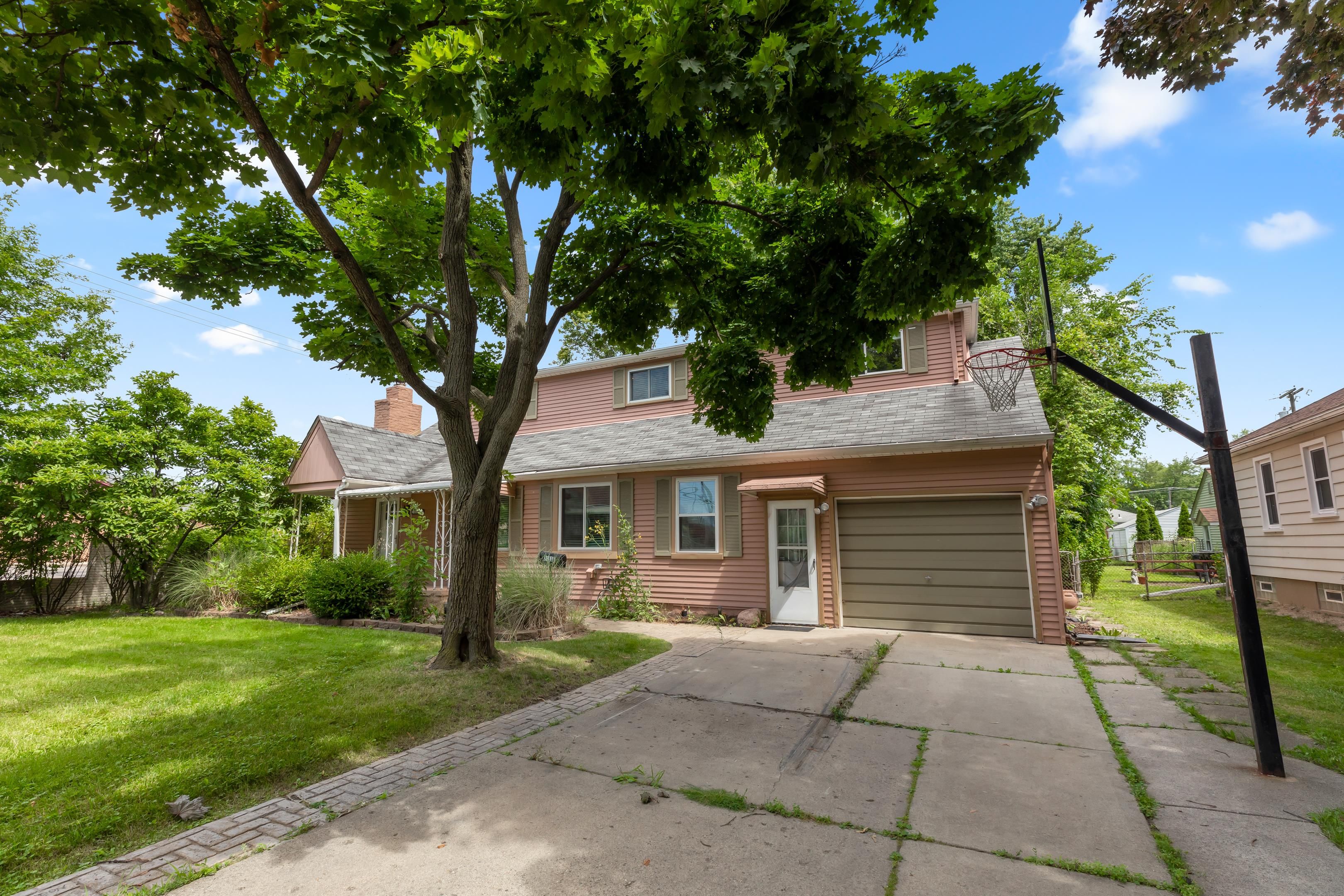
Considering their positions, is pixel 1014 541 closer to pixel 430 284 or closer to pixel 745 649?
pixel 745 649

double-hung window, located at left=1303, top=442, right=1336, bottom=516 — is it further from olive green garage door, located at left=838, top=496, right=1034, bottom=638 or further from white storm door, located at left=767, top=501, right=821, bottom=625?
white storm door, located at left=767, top=501, right=821, bottom=625

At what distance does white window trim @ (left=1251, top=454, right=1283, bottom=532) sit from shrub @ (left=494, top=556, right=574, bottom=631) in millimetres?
14081

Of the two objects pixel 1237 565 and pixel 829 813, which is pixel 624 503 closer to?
pixel 829 813

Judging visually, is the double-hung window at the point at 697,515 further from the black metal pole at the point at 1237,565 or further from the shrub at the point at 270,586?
the black metal pole at the point at 1237,565

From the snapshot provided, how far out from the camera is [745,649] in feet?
27.7

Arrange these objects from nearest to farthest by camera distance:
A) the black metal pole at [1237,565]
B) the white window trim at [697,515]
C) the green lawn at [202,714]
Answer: the green lawn at [202,714] → the black metal pole at [1237,565] → the white window trim at [697,515]

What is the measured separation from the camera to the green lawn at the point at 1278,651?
5062 millimetres

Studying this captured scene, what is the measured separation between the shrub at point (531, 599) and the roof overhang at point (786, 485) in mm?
3468

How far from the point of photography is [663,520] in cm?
1190

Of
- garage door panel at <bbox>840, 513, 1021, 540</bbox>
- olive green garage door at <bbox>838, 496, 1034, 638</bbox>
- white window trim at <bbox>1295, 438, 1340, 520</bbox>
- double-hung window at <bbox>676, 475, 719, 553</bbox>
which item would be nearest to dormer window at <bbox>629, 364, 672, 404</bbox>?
double-hung window at <bbox>676, 475, 719, 553</bbox>

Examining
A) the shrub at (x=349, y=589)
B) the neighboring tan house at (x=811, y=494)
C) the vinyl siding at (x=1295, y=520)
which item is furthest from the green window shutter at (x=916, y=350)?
the shrub at (x=349, y=589)

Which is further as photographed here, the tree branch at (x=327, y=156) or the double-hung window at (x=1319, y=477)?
the double-hung window at (x=1319, y=477)

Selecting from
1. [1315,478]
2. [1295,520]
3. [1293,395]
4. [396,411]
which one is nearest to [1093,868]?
[1315,478]

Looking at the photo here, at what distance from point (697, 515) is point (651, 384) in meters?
4.19
